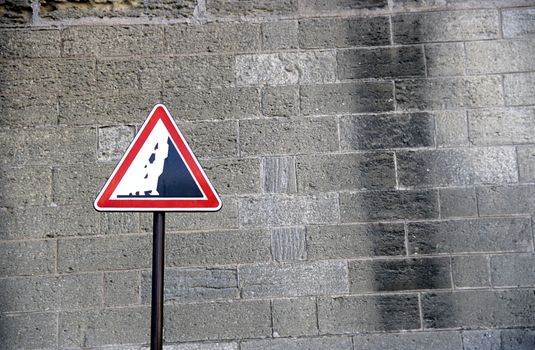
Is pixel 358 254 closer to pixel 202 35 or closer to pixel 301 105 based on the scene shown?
pixel 301 105

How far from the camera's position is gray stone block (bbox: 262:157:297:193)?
3.41 metres

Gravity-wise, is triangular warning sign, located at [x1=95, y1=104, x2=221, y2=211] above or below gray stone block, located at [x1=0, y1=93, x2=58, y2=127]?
below

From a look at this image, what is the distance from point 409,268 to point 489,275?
0.48 metres

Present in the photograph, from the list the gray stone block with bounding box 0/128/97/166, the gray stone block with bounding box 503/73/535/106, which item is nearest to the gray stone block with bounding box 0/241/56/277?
the gray stone block with bounding box 0/128/97/166

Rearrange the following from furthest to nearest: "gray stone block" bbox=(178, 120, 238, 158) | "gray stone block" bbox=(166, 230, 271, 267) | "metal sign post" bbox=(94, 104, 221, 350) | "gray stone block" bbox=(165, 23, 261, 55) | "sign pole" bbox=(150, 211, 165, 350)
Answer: "gray stone block" bbox=(165, 23, 261, 55), "gray stone block" bbox=(178, 120, 238, 158), "gray stone block" bbox=(166, 230, 271, 267), "metal sign post" bbox=(94, 104, 221, 350), "sign pole" bbox=(150, 211, 165, 350)

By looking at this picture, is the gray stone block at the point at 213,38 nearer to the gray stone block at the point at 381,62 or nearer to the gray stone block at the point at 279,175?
the gray stone block at the point at 381,62

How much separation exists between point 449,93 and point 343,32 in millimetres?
777

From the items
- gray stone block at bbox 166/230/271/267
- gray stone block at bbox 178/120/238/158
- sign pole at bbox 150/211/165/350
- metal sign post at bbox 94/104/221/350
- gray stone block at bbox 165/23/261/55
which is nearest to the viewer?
sign pole at bbox 150/211/165/350

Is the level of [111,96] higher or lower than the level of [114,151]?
higher

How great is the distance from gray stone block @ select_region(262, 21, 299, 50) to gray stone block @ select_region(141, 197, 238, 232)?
3.59 ft

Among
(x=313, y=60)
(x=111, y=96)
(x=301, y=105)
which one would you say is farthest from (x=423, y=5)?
(x=111, y=96)

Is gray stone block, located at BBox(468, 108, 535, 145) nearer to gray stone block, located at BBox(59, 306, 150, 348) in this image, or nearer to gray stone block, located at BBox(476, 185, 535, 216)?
gray stone block, located at BBox(476, 185, 535, 216)

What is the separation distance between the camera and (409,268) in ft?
11.0

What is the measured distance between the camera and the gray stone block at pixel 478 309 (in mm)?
3293
